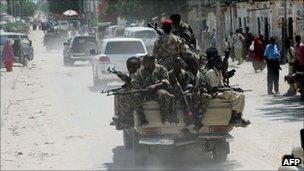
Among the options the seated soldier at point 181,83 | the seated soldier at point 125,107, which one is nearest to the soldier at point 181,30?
the seated soldier at point 125,107

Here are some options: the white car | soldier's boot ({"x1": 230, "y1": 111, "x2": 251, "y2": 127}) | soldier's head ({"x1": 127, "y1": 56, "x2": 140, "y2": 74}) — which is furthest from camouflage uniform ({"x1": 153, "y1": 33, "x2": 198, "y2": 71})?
the white car

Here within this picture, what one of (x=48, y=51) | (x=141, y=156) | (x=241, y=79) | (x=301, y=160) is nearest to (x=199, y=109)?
(x=141, y=156)

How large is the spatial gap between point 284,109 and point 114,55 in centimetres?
768

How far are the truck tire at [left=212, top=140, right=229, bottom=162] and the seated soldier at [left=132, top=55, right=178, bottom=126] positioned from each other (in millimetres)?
914

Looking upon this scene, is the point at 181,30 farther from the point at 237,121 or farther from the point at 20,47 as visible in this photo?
the point at 20,47

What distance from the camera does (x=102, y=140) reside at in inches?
501

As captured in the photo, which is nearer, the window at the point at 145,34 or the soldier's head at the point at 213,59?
the soldier's head at the point at 213,59

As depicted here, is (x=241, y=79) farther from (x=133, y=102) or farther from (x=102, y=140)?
(x=133, y=102)

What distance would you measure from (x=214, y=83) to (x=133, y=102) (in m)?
1.19

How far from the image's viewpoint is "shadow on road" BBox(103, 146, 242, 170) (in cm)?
998

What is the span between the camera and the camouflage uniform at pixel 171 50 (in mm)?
10820

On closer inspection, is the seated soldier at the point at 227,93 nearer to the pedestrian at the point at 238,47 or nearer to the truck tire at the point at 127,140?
the truck tire at the point at 127,140

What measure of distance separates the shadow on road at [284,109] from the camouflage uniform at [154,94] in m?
5.05

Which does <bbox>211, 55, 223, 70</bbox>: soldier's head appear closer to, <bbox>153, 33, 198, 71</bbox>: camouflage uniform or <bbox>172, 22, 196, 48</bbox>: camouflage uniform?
<bbox>153, 33, 198, 71</bbox>: camouflage uniform
